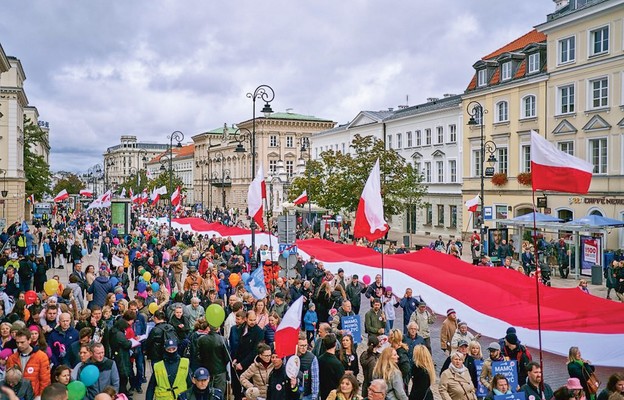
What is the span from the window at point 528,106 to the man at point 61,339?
114 ft

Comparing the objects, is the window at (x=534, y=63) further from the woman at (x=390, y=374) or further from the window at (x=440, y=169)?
the woman at (x=390, y=374)

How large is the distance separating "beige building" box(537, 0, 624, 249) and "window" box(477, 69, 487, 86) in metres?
6.32

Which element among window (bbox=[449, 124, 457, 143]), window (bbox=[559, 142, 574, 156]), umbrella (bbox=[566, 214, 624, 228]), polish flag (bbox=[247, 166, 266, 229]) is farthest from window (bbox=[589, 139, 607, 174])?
polish flag (bbox=[247, 166, 266, 229])

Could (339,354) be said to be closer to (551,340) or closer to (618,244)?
(551,340)

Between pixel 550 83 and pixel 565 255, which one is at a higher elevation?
pixel 550 83

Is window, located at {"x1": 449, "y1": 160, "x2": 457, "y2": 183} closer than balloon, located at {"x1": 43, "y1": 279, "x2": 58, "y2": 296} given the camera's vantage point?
No

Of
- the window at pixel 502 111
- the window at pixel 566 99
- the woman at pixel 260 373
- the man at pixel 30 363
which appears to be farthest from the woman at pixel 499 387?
the window at pixel 502 111

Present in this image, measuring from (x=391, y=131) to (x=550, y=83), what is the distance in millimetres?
21752

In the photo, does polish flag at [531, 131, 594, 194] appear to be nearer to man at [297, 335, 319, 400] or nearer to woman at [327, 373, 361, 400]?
man at [297, 335, 319, 400]

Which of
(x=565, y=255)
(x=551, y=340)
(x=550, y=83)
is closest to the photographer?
(x=551, y=340)

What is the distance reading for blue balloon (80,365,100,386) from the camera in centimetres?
775

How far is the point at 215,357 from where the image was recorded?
29.9 feet

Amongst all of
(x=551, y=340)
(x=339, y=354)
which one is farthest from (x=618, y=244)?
(x=339, y=354)

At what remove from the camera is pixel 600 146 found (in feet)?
113
